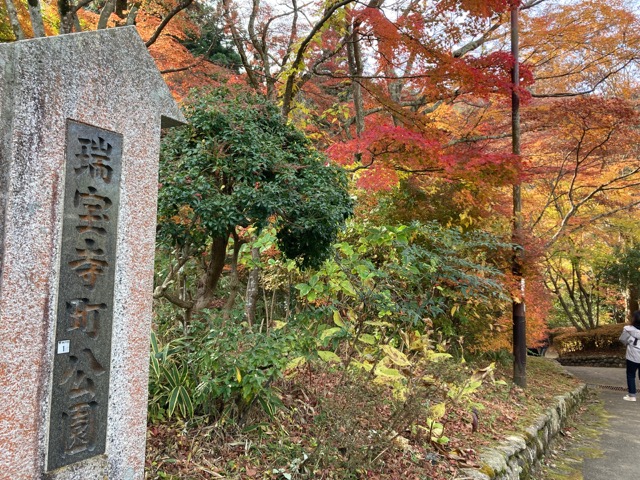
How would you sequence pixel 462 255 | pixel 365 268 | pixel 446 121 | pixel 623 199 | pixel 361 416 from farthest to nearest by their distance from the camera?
1. pixel 623 199
2. pixel 446 121
3. pixel 462 255
4. pixel 365 268
5. pixel 361 416

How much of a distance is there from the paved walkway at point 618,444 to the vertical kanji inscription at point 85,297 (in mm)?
5260

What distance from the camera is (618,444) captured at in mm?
6246

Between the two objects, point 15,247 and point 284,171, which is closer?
point 15,247

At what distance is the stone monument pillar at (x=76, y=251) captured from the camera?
6.79ft

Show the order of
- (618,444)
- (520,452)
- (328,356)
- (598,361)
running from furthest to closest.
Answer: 1. (598,361)
2. (618,444)
3. (520,452)
4. (328,356)

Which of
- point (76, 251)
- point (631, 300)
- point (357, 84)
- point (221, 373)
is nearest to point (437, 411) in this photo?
point (221, 373)

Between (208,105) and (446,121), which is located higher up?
(446,121)

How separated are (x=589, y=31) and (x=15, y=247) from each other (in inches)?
392

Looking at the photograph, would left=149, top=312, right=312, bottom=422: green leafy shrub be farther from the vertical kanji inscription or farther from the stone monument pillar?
the vertical kanji inscription

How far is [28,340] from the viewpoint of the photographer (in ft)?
6.89

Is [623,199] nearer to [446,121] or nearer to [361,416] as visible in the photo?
[446,121]

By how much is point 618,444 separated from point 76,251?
7128 millimetres

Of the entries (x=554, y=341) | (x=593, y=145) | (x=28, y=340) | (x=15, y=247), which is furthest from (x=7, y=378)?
(x=554, y=341)

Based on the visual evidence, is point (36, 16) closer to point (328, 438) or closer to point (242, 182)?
point (242, 182)
